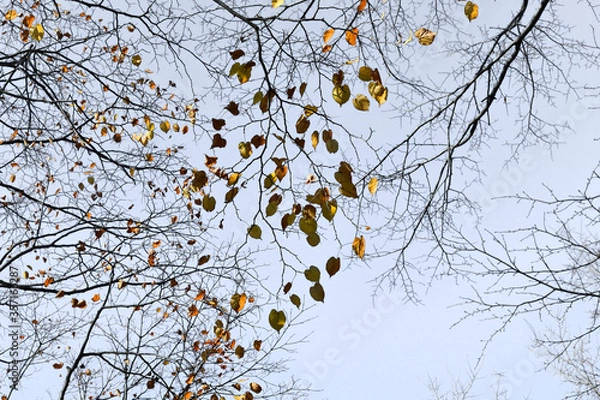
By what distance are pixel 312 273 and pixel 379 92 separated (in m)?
0.70

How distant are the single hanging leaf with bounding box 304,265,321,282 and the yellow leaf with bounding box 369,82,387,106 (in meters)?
0.64

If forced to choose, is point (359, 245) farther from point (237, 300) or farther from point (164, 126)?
point (164, 126)

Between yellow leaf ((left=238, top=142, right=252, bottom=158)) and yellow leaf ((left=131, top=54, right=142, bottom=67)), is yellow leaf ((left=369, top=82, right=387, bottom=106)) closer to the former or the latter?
yellow leaf ((left=238, top=142, right=252, bottom=158))

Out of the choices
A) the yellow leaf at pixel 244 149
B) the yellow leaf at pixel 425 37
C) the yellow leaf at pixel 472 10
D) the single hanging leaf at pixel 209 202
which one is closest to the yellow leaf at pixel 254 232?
the single hanging leaf at pixel 209 202

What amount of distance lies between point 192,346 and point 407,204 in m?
2.58

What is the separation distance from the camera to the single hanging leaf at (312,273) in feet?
5.77

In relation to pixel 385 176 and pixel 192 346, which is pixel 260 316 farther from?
pixel 385 176

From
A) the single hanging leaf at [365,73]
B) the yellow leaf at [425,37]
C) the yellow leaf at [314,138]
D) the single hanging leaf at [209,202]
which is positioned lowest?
the single hanging leaf at [209,202]

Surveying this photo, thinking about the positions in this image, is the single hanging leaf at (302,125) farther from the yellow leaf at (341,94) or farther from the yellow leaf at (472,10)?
the yellow leaf at (472,10)

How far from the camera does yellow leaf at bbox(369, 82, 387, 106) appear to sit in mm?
1907

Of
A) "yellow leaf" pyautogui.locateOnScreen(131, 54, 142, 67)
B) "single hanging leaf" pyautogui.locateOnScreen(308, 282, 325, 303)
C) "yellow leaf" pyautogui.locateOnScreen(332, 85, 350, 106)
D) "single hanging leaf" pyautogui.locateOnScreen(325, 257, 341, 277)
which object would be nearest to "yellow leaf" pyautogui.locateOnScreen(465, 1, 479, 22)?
"yellow leaf" pyautogui.locateOnScreen(332, 85, 350, 106)

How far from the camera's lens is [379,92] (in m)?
1.92

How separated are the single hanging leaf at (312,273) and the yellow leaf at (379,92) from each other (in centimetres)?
64

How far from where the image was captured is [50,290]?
436cm
